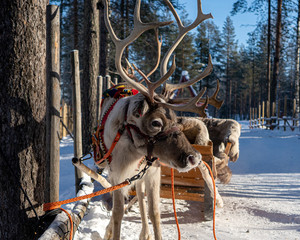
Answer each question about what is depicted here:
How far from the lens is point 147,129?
244 centimetres

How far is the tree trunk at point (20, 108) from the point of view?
1.81 metres

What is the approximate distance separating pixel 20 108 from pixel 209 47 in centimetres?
3683

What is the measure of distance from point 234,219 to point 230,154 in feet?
6.95

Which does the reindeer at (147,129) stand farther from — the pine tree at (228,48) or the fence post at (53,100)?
the pine tree at (228,48)

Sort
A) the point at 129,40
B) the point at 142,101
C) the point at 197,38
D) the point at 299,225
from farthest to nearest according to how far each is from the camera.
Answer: the point at 197,38, the point at 299,225, the point at 129,40, the point at 142,101

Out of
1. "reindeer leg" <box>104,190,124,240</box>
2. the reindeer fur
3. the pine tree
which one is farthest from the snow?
the pine tree

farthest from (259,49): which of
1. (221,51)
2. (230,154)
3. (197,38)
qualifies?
(230,154)

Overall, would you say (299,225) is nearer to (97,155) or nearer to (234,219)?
(234,219)

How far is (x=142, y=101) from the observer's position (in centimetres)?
250

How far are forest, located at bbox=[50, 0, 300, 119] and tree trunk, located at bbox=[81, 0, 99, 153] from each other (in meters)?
0.15

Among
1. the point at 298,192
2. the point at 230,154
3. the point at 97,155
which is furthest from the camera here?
the point at 230,154

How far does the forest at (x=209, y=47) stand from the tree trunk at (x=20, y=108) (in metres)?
4.93

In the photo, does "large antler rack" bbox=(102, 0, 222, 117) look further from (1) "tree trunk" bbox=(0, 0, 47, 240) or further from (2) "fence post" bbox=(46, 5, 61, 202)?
(1) "tree trunk" bbox=(0, 0, 47, 240)

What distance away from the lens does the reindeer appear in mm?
2412
